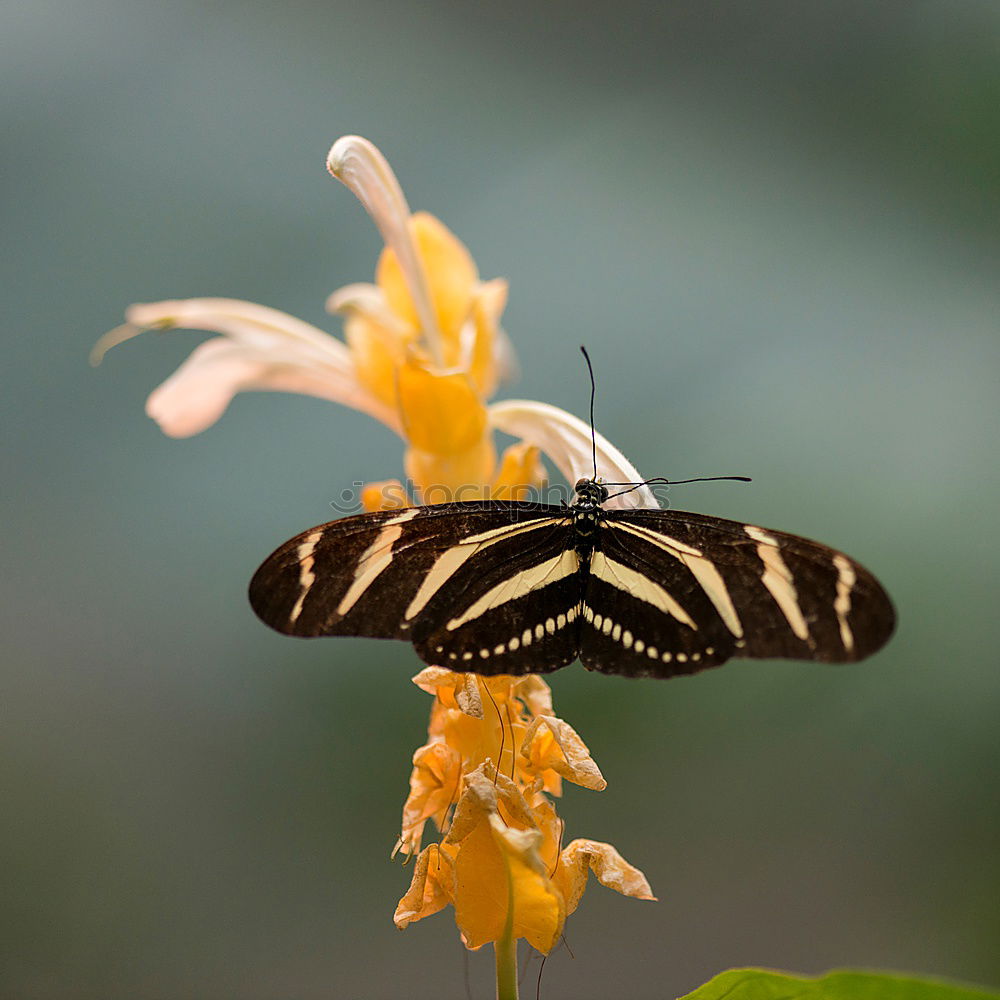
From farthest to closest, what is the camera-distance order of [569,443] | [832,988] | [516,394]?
[516,394]
[569,443]
[832,988]

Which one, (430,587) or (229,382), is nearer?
(430,587)

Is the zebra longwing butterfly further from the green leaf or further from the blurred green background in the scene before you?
the blurred green background

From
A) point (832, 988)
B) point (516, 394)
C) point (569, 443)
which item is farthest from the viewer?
point (516, 394)

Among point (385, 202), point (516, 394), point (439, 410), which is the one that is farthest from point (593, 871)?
point (516, 394)

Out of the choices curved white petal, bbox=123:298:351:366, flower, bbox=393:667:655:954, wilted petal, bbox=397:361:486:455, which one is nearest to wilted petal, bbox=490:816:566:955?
flower, bbox=393:667:655:954

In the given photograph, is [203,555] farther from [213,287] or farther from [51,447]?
[213,287]

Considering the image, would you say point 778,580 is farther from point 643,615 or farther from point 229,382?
point 229,382

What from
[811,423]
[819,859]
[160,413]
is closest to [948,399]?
[811,423]
